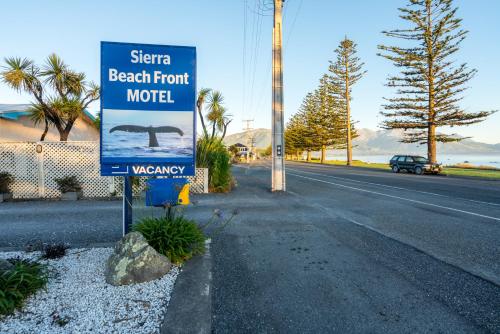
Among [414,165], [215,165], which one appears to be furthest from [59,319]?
[414,165]

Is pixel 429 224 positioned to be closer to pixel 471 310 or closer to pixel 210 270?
pixel 471 310

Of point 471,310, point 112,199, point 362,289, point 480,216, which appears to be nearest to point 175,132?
point 362,289

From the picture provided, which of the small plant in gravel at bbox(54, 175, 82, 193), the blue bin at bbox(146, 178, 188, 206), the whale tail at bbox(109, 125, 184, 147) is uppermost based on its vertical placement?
the whale tail at bbox(109, 125, 184, 147)

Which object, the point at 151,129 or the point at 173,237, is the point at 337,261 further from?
the point at 151,129

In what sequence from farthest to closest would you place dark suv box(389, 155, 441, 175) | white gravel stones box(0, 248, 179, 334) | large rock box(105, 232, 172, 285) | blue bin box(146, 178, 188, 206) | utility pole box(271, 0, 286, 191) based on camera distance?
dark suv box(389, 155, 441, 175), utility pole box(271, 0, 286, 191), blue bin box(146, 178, 188, 206), large rock box(105, 232, 172, 285), white gravel stones box(0, 248, 179, 334)

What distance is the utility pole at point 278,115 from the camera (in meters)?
11.6

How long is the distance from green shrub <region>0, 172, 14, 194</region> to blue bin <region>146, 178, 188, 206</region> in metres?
8.04

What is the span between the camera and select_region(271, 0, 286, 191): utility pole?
11.6m

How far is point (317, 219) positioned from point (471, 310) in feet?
13.4

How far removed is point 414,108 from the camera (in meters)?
31.5

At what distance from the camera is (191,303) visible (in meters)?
2.75

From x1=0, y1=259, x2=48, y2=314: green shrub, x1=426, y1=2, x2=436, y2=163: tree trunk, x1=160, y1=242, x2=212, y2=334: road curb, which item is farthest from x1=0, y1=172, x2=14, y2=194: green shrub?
x1=426, y1=2, x2=436, y2=163: tree trunk

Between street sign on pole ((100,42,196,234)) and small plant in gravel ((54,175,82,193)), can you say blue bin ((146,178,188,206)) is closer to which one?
street sign on pole ((100,42,196,234))

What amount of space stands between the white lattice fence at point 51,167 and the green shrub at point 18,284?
24.0 ft
